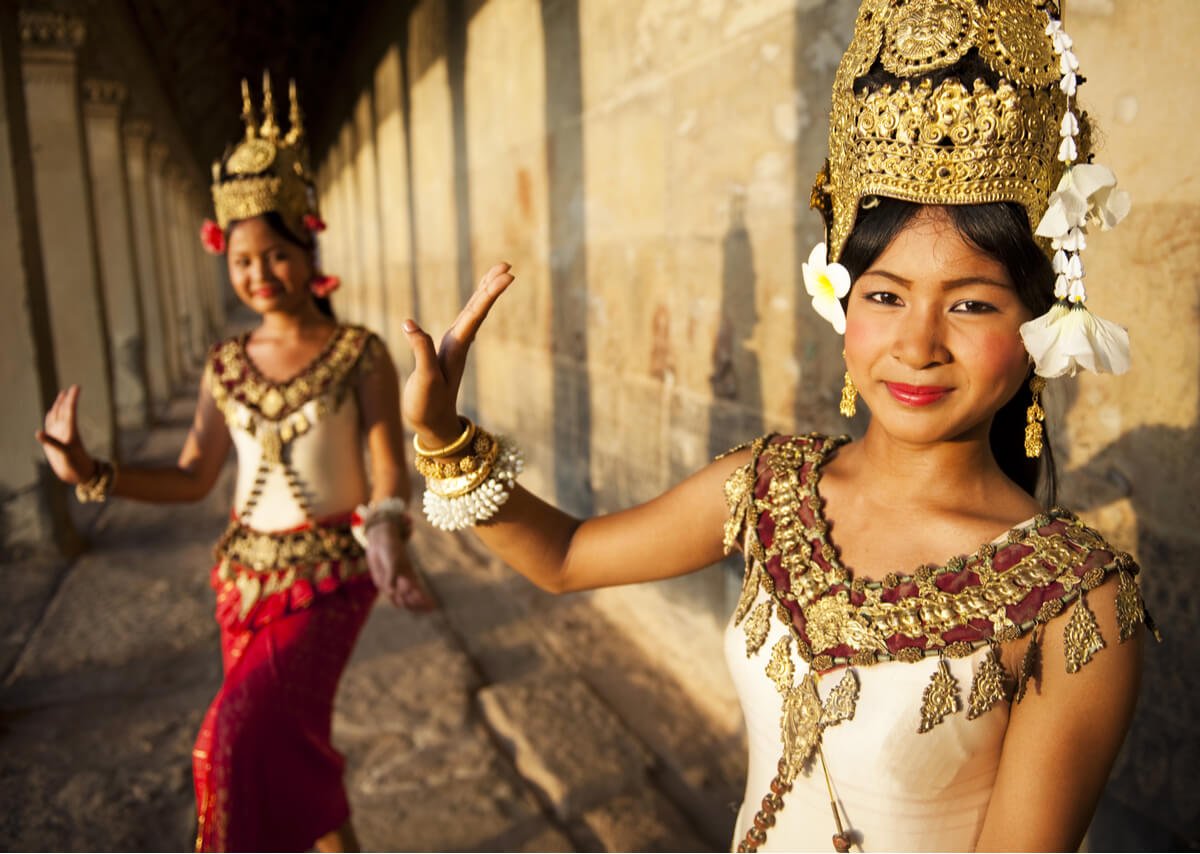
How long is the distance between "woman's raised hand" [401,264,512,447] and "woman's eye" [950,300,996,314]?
641mm

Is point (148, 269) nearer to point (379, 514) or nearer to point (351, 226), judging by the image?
point (351, 226)

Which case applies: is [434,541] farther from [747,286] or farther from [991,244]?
[991,244]

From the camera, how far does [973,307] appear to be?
1127 mm

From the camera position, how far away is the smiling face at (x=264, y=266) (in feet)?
8.36

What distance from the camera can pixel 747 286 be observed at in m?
3.11

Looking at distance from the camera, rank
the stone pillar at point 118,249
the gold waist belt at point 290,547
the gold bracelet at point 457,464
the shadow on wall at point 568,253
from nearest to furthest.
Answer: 1. the gold bracelet at point 457,464
2. the gold waist belt at point 290,547
3. the shadow on wall at point 568,253
4. the stone pillar at point 118,249

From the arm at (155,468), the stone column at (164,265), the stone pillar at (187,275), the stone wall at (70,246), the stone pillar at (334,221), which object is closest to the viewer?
the arm at (155,468)

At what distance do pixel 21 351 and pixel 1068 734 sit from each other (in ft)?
18.9

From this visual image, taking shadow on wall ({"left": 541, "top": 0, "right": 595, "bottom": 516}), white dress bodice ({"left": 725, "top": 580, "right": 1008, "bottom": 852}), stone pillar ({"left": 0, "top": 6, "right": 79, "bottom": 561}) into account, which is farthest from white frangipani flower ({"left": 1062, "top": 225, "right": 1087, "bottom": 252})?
stone pillar ({"left": 0, "top": 6, "right": 79, "bottom": 561})

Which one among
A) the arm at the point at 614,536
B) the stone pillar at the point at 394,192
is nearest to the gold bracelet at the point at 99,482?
the arm at the point at 614,536

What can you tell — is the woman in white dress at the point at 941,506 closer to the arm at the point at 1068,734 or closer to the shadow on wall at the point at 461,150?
the arm at the point at 1068,734

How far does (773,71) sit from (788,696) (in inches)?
88.3

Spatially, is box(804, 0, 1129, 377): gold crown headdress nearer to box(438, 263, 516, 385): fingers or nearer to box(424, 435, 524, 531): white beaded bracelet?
box(438, 263, 516, 385): fingers

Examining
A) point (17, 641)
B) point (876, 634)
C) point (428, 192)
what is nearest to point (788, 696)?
point (876, 634)
